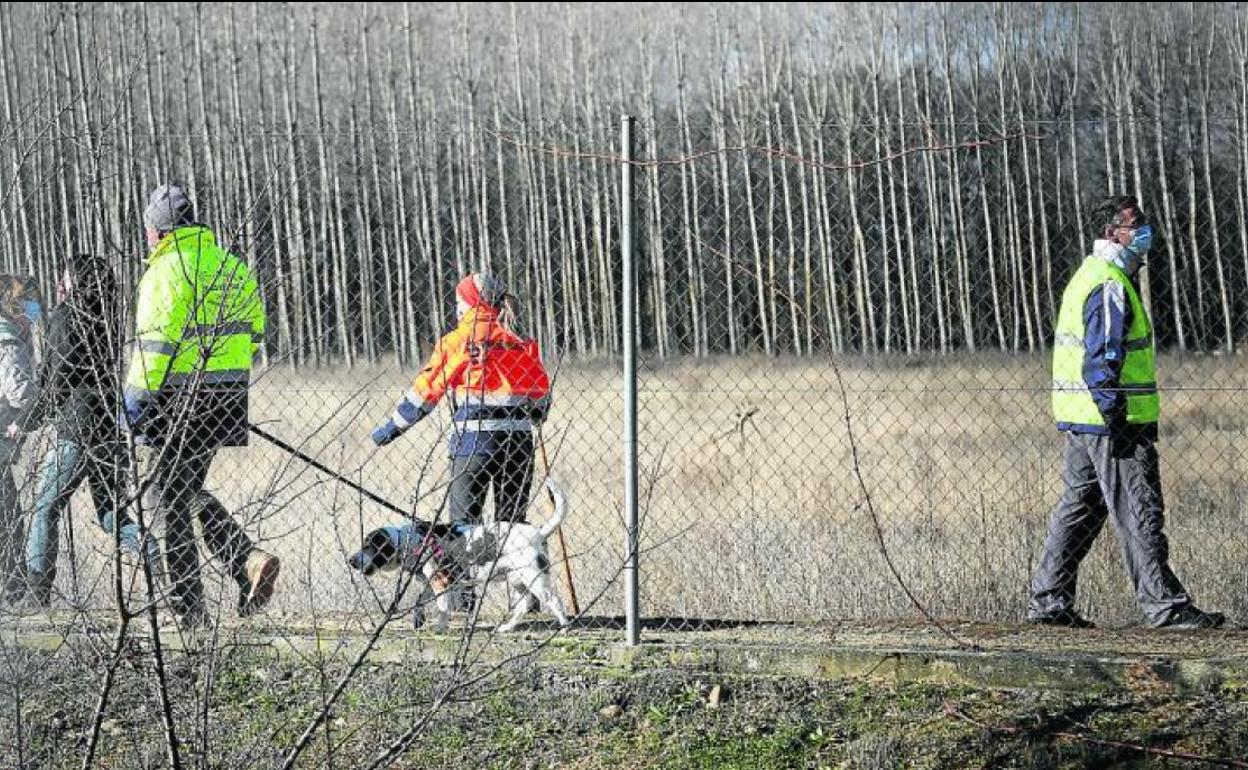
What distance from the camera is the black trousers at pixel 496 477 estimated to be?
708 cm

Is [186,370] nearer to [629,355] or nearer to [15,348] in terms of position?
[15,348]

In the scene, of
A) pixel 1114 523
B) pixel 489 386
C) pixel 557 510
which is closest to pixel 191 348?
pixel 489 386

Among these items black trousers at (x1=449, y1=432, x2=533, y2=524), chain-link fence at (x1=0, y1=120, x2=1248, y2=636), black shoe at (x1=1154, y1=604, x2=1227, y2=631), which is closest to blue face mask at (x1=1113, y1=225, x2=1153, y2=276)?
chain-link fence at (x1=0, y1=120, x2=1248, y2=636)

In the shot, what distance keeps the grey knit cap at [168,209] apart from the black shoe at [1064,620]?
3.74 metres

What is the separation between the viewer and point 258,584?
6984 mm

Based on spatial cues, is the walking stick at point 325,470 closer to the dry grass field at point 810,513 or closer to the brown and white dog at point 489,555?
the dry grass field at point 810,513

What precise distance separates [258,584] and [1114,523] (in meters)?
3.49

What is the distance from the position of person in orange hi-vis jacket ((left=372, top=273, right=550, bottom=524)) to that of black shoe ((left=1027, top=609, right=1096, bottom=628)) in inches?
84.1

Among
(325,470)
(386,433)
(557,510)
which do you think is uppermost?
(386,433)

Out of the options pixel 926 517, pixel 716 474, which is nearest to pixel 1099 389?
pixel 926 517

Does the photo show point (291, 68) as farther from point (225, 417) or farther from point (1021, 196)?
→ point (225, 417)

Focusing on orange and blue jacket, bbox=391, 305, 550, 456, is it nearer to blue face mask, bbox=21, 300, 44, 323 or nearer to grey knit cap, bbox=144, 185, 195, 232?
grey knit cap, bbox=144, 185, 195, 232

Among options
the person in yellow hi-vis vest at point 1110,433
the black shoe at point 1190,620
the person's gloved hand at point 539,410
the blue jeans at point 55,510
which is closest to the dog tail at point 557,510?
the person's gloved hand at point 539,410

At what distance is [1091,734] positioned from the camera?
553cm
